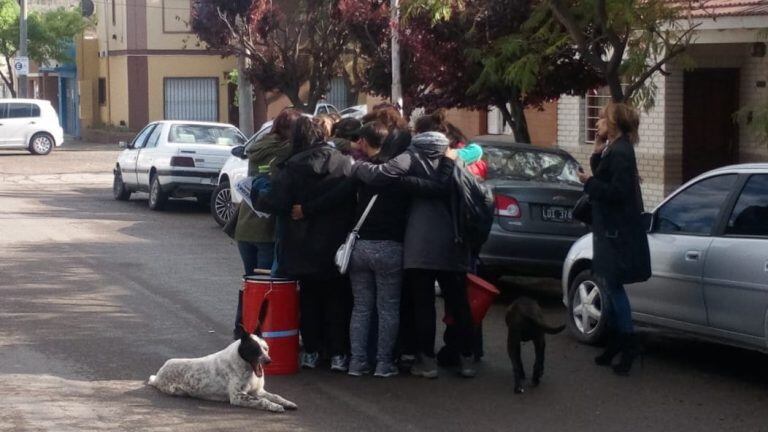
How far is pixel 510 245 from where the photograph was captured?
39.1 ft

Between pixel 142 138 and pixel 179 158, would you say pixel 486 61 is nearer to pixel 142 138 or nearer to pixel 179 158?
pixel 179 158

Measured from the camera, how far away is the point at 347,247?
870 centimetres

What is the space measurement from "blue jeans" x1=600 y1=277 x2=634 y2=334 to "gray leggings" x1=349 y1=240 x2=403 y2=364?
1.52m

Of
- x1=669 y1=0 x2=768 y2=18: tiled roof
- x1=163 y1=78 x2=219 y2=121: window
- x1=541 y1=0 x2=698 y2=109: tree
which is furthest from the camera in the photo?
x1=163 y1=78 x2=219 y2=121: window

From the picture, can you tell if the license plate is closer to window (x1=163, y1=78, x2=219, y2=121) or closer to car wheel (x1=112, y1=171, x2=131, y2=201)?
car wheel (x1=112, y1=171, x2=131, y2=201)

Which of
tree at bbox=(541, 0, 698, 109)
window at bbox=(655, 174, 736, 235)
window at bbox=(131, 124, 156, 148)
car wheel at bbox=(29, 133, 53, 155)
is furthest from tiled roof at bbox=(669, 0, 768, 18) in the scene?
car wheel at bbox=(29, 133, 53, 155)

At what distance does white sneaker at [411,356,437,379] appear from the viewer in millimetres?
8938

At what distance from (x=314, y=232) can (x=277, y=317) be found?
0.65 metres

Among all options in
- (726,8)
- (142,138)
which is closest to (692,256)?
(726,8)

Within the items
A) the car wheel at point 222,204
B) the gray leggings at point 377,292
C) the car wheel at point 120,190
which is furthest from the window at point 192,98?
the gray leggings at point 377,292

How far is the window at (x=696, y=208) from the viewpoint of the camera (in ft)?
29.8

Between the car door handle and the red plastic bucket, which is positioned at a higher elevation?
the car door handle

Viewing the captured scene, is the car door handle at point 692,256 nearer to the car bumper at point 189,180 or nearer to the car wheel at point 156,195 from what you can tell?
the car bumper at point 189,180

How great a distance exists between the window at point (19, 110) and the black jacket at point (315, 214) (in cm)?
3151
